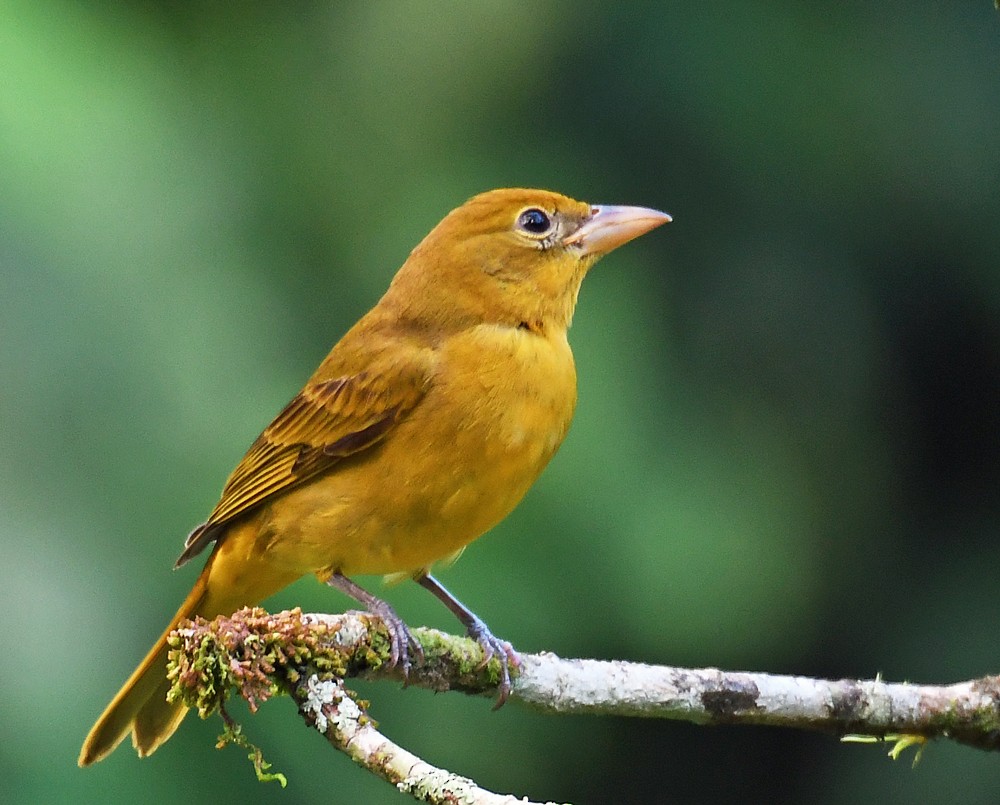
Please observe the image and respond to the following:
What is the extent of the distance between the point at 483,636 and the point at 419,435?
0.49 metres

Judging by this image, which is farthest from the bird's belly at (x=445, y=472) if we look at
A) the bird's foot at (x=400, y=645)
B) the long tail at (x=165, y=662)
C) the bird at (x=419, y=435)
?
the bird's foot at (x=400, y=645)

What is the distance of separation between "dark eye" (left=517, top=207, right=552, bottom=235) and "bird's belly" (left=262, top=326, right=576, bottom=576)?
458 mm

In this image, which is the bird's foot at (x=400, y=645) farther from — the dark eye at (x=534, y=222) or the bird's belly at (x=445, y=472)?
the dark eye at (x=534, y=222)

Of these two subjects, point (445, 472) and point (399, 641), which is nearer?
point (399, 641)

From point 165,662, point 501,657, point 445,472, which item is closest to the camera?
point 501,657

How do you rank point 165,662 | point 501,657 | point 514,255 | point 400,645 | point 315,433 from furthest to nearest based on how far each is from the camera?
point 514,255
point 315,433
point 165,662
point 501,657
point 400,645

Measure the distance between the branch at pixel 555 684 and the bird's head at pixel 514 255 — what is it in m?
0.92

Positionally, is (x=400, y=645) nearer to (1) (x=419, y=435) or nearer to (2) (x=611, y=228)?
(1) (x=419, y=435)

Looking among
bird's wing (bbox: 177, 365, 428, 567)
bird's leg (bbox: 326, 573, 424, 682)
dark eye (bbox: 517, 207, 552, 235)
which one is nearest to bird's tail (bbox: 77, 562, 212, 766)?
bird's wing (bbox: 177, 365, 428, 567)

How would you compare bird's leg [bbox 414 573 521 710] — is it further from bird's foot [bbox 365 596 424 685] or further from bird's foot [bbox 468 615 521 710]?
bird's foot [bbox 365 596 424 685]

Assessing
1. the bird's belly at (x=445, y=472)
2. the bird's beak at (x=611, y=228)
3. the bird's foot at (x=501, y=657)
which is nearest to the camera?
the bird's foot at (x=501, y=657)

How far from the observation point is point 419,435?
11.3ft

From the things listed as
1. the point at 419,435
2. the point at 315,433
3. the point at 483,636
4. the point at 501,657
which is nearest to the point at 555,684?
the point at 501,657

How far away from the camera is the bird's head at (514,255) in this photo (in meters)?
3.81
